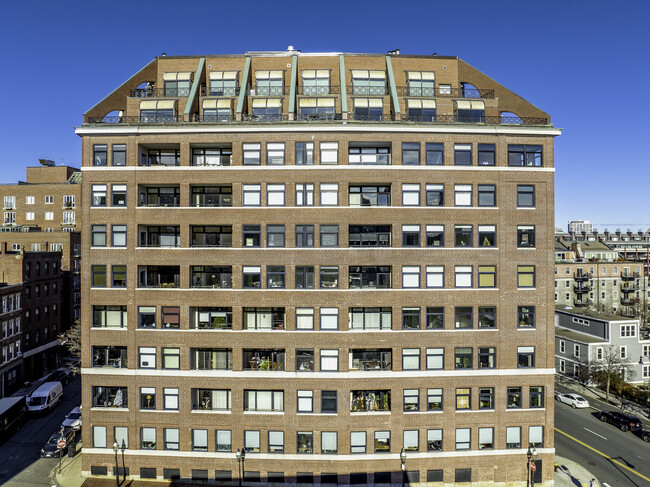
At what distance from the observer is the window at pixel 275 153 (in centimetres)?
3139

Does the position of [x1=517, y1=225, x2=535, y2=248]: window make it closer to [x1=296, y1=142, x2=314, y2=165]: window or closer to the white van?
[x1=296, y1=142, x2=314, y2=165]: window

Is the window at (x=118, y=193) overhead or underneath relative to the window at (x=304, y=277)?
overhead

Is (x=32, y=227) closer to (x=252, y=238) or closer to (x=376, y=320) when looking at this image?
(x=252, y=238)

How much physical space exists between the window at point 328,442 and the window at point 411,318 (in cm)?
941

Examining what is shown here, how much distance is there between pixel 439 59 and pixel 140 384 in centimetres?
3533

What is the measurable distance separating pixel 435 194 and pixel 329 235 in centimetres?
856

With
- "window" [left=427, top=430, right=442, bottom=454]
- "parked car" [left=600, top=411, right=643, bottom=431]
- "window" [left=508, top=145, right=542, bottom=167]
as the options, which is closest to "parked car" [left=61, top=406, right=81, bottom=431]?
"window" [left=427, top=430, right=442, bottom=454]

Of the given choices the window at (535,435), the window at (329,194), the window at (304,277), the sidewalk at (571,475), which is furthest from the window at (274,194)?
the sidewalk at (571,475)

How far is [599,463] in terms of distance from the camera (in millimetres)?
35312

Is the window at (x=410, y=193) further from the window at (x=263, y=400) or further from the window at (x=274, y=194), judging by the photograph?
the window at (x=263, y=400)

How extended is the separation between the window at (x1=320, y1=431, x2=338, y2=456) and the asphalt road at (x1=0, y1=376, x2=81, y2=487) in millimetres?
20316

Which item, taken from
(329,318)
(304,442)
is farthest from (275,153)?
(304,442)

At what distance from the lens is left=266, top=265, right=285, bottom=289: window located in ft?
101

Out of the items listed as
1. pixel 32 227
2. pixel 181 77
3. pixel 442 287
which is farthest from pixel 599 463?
pixel 32 227
